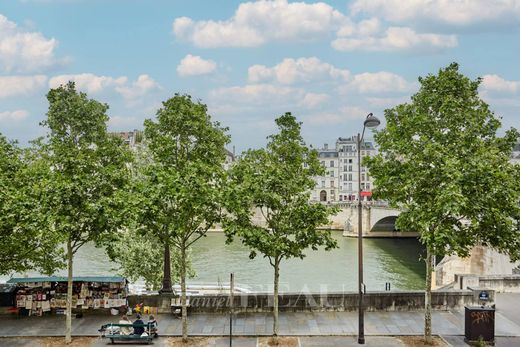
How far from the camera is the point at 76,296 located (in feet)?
74.8

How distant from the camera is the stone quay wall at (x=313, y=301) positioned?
23125 mm

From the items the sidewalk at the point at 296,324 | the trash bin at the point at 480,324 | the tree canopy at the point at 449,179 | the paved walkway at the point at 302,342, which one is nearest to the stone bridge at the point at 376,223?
the sidewalk at the point at 296,324

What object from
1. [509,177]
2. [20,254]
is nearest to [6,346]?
[20,254]

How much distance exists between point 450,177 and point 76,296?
15881 mm

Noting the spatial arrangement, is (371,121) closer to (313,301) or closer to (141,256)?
(313,301)

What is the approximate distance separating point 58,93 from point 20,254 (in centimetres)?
1224

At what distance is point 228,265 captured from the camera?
55.4 m

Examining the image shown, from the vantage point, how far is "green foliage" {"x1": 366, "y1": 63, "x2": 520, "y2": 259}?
59.9ft

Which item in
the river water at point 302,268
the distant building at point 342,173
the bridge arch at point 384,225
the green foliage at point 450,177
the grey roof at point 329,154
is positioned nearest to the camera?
→ the green foliage at point 450,177

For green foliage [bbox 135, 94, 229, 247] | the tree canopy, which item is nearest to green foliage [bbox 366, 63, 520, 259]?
the tree canopy

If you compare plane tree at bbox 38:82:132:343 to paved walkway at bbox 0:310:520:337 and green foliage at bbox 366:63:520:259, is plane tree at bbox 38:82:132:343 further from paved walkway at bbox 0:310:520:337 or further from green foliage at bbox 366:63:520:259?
green foliage at bbox 366:63:520:259

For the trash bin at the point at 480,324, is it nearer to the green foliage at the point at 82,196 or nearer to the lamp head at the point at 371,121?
the lamp head at the point at 371,121

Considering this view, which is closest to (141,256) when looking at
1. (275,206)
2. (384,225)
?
(275,206)

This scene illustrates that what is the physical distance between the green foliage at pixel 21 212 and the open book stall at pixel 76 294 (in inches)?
37.3
